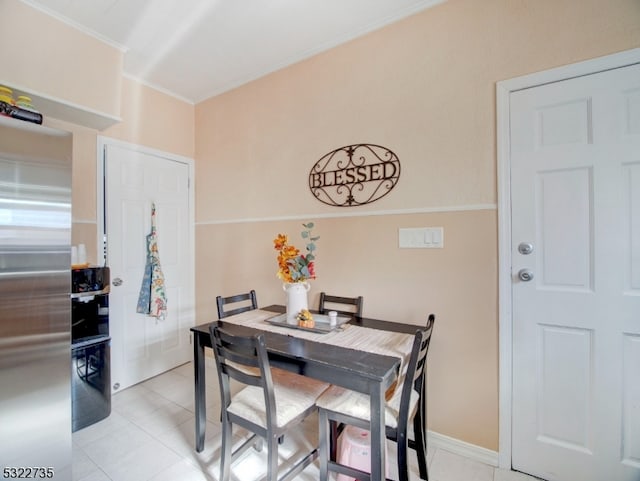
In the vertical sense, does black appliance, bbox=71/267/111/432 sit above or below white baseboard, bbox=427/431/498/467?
above

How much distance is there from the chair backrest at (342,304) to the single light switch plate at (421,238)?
0.48 metres

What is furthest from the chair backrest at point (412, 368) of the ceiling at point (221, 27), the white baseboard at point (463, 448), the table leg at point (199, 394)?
the ceiling at point (221, 27)

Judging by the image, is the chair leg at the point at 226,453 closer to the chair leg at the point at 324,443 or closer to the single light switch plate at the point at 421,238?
the chair leg at the point at 324,443

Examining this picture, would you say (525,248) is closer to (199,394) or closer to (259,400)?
(259,400)

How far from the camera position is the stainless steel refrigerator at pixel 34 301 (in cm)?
131

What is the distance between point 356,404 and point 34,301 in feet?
5.10

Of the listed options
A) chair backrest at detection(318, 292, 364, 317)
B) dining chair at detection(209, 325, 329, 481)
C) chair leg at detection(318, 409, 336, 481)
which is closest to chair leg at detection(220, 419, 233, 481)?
dining chair at detection(209, 325, 329, 481)

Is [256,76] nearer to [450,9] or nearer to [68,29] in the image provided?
[68,29]

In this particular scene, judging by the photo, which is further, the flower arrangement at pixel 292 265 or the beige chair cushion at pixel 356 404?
the flower arrangement at pixel 292 265

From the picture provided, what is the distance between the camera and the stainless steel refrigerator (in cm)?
131

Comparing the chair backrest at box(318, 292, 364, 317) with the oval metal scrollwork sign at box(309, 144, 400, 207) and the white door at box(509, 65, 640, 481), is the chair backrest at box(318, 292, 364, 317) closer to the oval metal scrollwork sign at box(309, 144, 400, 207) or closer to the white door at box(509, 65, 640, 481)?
the oval metal scrollwork sign at box(309, 144, 400, 207)

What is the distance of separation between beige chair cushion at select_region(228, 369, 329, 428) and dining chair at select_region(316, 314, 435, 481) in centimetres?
7

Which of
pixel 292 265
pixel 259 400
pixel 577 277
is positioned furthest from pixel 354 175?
pixel 259 400

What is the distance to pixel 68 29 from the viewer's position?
1948 mm
